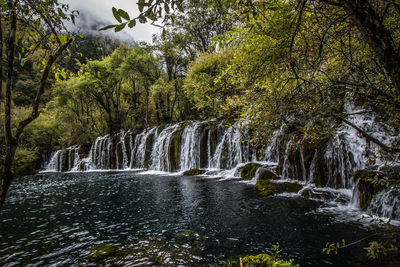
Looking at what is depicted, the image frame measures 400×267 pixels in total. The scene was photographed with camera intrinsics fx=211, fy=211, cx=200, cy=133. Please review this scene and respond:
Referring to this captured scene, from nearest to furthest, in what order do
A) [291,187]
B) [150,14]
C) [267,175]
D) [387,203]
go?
[150,14], [387,203], [291,187], [267,175]

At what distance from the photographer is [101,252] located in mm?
5785

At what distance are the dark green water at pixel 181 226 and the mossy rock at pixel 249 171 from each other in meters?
3.15

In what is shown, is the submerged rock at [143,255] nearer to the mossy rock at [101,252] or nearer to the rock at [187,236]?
the mossy rock at [101,252]

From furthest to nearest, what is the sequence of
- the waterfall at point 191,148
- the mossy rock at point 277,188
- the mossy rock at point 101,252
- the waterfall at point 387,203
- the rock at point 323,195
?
1. the waterfall at point 191,148
2. the mossy rock at point 277,188
3. the rock at point 323,195
4. the waterfall at point 387,203
5. the mossy rock at point 101,252

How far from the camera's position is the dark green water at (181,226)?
18.5ft

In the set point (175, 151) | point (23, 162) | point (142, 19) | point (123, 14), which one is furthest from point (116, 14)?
point (23, 162)

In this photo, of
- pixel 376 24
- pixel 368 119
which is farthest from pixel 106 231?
pixel 368 119

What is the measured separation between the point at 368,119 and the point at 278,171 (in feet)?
18.8

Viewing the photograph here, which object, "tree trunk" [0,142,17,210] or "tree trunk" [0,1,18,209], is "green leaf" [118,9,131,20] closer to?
"tree trunk" [0,1,18,209]

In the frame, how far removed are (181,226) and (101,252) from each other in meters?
2.73

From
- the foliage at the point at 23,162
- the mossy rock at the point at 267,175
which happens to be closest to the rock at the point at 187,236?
the mossy rock at the point at 267,175

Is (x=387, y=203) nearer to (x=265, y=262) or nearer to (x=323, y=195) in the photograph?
(x=323, y=195)

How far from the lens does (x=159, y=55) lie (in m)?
35.2

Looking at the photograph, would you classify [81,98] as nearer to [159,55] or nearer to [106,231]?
[159,55]
